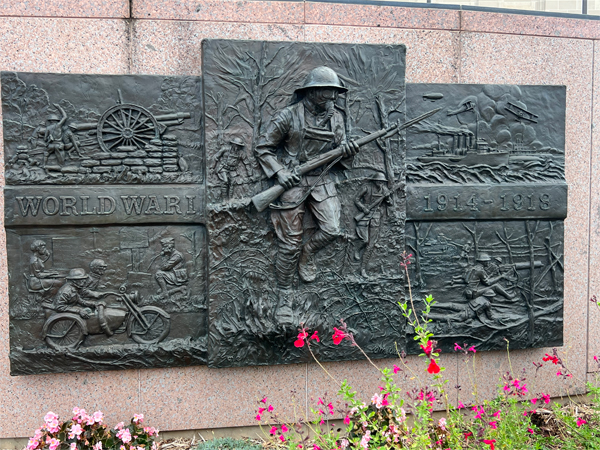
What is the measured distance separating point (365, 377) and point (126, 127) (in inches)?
129

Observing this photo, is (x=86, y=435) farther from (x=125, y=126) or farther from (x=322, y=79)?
(x=322, y=79)

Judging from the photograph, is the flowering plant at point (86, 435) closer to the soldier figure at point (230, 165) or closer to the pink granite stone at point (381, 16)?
the soldier figure at point (230, 165)

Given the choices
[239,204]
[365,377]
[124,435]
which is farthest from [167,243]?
[365,377]

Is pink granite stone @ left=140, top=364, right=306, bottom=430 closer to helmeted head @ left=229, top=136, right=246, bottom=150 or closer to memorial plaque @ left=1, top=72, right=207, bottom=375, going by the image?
memorial plaque @ left=1, top=72, right=207, bottom=375

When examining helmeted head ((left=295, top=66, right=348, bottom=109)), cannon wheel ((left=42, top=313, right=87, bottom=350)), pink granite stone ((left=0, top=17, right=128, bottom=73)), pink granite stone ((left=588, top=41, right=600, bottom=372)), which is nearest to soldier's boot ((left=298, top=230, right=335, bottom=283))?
helmeted head ((left=295, top=66, right=348, bottom=109))

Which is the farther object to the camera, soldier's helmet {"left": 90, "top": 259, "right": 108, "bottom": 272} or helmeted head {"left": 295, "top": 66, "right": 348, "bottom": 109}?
soldier's helmet {"left": 90, "top": 259, "right": 108, "bottom": 272}

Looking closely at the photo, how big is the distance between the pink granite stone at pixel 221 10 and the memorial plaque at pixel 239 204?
0.43 meters

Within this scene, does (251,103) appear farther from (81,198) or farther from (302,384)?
(302,384)

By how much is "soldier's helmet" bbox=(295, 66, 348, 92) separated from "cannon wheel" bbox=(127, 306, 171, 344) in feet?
7.88

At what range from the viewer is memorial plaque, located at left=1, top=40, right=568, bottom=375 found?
4461 millimetres

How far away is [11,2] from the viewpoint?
4.48 metres

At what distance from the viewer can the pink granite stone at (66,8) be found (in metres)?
4.49

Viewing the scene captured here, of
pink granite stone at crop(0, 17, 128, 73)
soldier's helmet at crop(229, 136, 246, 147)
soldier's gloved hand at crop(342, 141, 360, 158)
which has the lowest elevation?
soldier's gloved hand at crop(342, 141, 360, 158)

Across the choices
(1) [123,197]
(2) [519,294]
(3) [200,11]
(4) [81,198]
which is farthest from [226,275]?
(2) [519,294]
